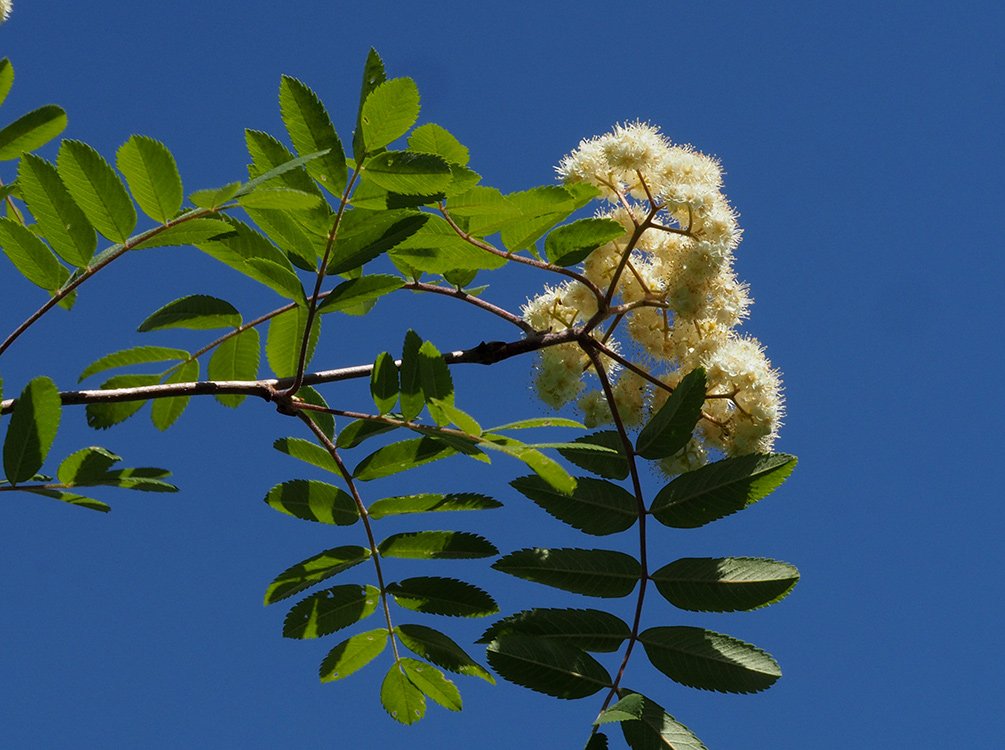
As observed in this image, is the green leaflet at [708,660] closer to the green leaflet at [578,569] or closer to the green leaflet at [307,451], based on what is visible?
the green leaflet at [578,569]

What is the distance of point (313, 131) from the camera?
232cm

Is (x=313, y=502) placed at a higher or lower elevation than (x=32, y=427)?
higher

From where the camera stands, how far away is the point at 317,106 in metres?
2.30

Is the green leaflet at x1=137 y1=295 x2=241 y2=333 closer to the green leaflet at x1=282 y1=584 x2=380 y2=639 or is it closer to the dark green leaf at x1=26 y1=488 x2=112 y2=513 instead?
the dark green leaf at x1=26 y1=488 x2=112 y2=513

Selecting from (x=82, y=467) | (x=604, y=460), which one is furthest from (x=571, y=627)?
(x=82, y=467)

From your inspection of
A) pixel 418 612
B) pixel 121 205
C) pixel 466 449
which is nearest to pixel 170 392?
pixel 121 205

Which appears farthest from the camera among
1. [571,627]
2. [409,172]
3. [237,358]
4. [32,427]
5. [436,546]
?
[237,358]

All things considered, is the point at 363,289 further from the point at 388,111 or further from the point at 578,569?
the point at 578,569

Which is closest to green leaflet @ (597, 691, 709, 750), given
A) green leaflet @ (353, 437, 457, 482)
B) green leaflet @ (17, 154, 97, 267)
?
green leaflet @ (353, 437, 457, 482)

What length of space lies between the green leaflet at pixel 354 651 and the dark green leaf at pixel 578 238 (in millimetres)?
1067

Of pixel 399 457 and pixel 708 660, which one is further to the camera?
pixel 399 457

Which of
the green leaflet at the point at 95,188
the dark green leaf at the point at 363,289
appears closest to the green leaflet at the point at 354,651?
the dark green leaf at the point at 363,289

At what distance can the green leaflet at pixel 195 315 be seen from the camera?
102 inches

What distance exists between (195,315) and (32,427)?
64cm
